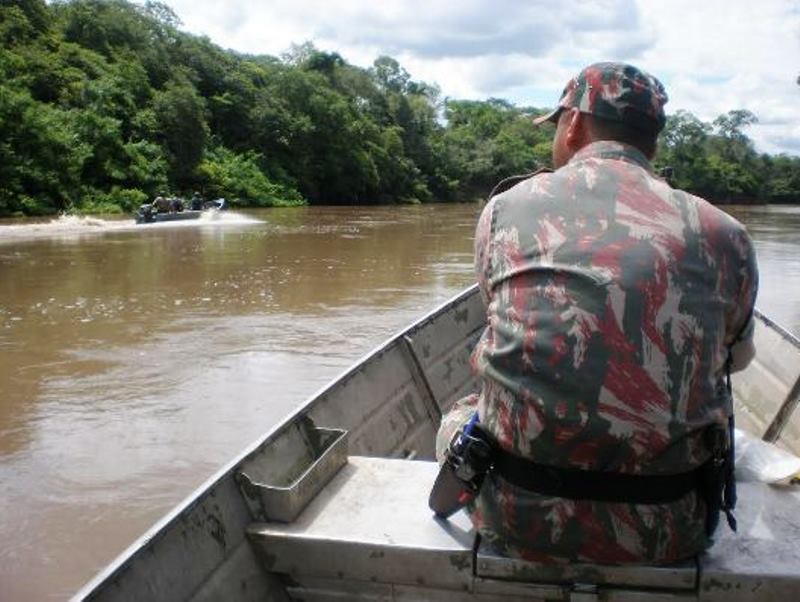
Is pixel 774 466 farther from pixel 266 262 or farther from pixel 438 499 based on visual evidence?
pixel 266 262

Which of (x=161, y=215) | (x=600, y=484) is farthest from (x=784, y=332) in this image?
(x=161, y=215)

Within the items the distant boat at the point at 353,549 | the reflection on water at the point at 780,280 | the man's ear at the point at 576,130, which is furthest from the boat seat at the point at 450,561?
the reflection on water at the point at 780,280

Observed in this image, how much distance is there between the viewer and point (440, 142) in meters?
70.0

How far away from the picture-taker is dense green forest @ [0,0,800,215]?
3105 cm

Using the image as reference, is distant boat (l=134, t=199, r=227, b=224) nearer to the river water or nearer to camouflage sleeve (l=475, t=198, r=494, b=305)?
the river water

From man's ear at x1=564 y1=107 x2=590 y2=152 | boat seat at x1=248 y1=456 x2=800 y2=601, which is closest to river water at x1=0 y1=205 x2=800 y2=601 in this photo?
boat seat at x1=248 y1=456 x2=800 y2=601

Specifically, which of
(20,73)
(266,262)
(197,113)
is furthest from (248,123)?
(266,262)

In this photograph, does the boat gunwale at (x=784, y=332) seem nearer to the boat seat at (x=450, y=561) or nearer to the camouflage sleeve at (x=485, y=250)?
the boat seat at (x=450, y=561)

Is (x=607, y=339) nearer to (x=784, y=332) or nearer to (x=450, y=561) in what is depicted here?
(x=450, y=561)

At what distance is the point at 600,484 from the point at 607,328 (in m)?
0.38

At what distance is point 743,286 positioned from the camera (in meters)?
2.10

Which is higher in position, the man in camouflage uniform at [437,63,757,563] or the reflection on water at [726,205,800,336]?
the man in camouflage uniform at [437,63,757,563]

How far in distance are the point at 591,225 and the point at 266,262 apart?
15.3 m

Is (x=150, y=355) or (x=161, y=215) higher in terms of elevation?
(x=161, y=215)
